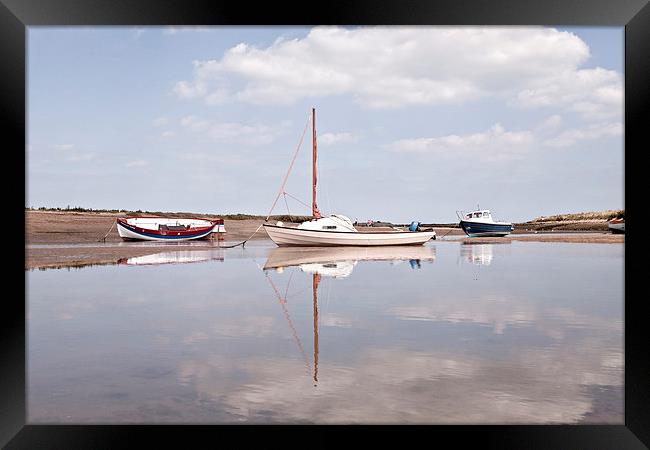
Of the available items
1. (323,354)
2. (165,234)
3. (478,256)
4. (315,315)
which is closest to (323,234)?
(478,256)

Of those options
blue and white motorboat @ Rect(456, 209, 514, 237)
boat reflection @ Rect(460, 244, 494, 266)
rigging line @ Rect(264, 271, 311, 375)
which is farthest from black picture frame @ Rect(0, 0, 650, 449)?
blue and white motorboat @ Rect(456, 209, 514, 237)

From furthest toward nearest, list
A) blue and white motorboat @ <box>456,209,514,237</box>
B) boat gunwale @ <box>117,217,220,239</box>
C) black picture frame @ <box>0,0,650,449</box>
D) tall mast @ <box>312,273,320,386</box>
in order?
blue and white motorboat @ <box>456,209,514,237</box>
boat gunwale @ <box>117,217,220,239</box>
tall mast @ <box>312,273,320,386</box>
black picture frame @ <box>0,0,650,449</box>

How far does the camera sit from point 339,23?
140 inches

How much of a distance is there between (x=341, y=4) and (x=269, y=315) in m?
5.30

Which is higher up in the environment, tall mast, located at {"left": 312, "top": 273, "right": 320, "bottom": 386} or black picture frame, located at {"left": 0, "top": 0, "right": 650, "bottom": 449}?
black picture frame, located at {"left": 0, "top": 0, "right": 650, "bottom": 449}

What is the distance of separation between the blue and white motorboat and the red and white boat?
19531 mm

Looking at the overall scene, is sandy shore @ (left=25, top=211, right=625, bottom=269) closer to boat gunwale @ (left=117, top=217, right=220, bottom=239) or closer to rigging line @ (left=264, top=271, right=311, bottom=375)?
boat gunwale @ (left=117, top=217, right=220, bottom=239)

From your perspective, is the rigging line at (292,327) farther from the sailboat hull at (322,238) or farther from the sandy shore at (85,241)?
the sailboat hull at (322,238)

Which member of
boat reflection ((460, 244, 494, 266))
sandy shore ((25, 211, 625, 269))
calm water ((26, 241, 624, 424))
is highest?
sandy shore ((25, 211, 625, 269))

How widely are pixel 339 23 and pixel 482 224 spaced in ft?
132

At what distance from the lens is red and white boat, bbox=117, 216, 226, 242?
32281 millimetres

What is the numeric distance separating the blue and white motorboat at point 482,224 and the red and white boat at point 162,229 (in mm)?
19531

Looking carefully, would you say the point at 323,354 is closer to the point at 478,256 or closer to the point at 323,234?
the point at 478,256

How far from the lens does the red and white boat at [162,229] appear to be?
32.3m
